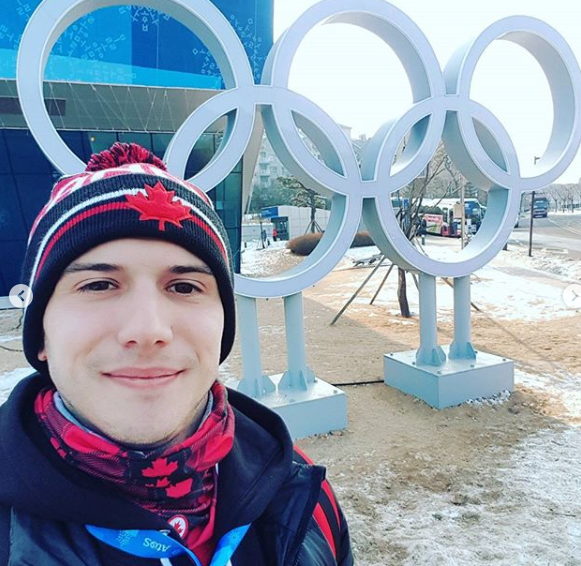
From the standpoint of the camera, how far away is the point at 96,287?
103 centimetres

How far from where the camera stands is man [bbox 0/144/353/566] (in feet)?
3.19

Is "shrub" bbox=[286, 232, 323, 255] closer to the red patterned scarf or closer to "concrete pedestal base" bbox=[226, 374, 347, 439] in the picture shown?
"concrete pedestal base" bbox=[226, 374, 347, 439]

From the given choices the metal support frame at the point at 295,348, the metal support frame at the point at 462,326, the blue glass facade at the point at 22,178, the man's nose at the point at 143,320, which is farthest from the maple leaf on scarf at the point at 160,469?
the blue glass facade at the point at 22,178

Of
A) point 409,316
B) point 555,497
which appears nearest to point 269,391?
point 555,497

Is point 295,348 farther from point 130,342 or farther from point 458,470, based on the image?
point 130,342

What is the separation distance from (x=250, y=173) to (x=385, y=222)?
1269 cm

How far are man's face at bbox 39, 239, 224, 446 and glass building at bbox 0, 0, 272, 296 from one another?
13574 millimetres

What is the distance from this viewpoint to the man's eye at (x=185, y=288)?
109 cm

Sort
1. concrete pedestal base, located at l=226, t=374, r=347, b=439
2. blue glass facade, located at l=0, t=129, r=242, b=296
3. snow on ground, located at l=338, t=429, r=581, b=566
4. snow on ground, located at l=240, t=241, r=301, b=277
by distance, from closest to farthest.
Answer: snow on ground, located at l=338, t=429, r=581, b=566 → concrete pedestal base, located at l=226, t=374, r=347, b=439 → blue glass facade, located at l=0, t=129, r=242, b=296 → snow on ground, located at l=240, t=241, r=301, b=277

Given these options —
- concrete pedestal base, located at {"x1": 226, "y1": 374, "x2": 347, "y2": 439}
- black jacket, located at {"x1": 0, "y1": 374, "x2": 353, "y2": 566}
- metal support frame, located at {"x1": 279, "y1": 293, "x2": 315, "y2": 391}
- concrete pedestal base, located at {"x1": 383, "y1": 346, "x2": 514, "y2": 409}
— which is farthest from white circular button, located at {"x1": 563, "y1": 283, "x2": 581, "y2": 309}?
black jacket, located at {"x1": 0, "y1": 374, "x2": 353, "y2": 566}

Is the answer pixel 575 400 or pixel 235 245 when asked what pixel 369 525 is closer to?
pixel 575 400

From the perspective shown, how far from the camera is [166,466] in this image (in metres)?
1.02

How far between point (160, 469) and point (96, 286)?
400mm

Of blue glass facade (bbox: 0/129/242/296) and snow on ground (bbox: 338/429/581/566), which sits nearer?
snow on ground (bbox: 338/429/581/566)
